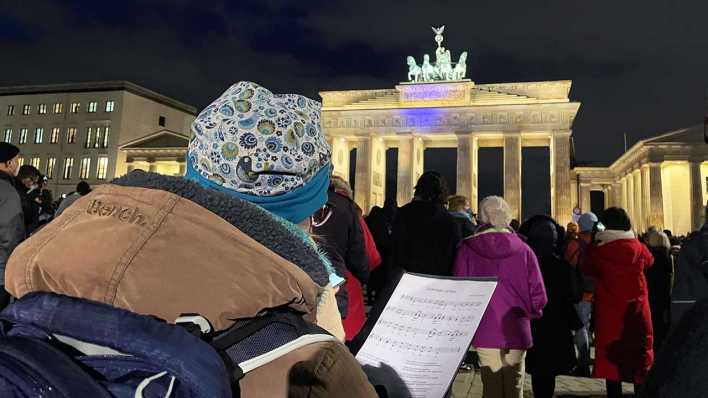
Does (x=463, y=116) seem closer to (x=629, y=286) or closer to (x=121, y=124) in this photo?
(x=121, y=124)

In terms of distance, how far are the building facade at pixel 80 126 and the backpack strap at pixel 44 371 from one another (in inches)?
2093

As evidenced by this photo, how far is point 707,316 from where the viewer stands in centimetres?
78

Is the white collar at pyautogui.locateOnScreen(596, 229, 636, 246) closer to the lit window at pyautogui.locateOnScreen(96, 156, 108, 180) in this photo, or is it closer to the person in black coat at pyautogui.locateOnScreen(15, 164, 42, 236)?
the person in black coat at pyautogui.locateOnScreen(15, 164, 42, 236)

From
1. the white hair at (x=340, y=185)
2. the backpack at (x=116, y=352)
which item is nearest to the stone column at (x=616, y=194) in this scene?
the white hair at (x=340, y=185)

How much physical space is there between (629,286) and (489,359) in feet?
6.63

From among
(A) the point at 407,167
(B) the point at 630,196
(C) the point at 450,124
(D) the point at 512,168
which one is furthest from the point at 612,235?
(B) the point at 630,196

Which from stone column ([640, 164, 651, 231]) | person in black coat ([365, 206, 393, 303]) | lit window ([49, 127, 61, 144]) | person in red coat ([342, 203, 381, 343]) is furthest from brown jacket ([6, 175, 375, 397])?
lit window ([49, 127, 61, 144])

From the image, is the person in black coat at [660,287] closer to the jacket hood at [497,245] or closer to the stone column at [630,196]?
the jacket hood at [497,245]

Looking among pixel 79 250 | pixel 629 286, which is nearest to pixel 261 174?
pixel 79 250

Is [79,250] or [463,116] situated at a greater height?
[463,116]

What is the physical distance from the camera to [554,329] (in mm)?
5484

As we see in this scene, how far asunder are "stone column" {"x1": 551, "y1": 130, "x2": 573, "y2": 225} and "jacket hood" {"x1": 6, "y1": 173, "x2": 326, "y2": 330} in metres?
42.4

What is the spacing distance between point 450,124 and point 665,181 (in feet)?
64.5

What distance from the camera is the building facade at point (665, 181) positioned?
1574 inches
